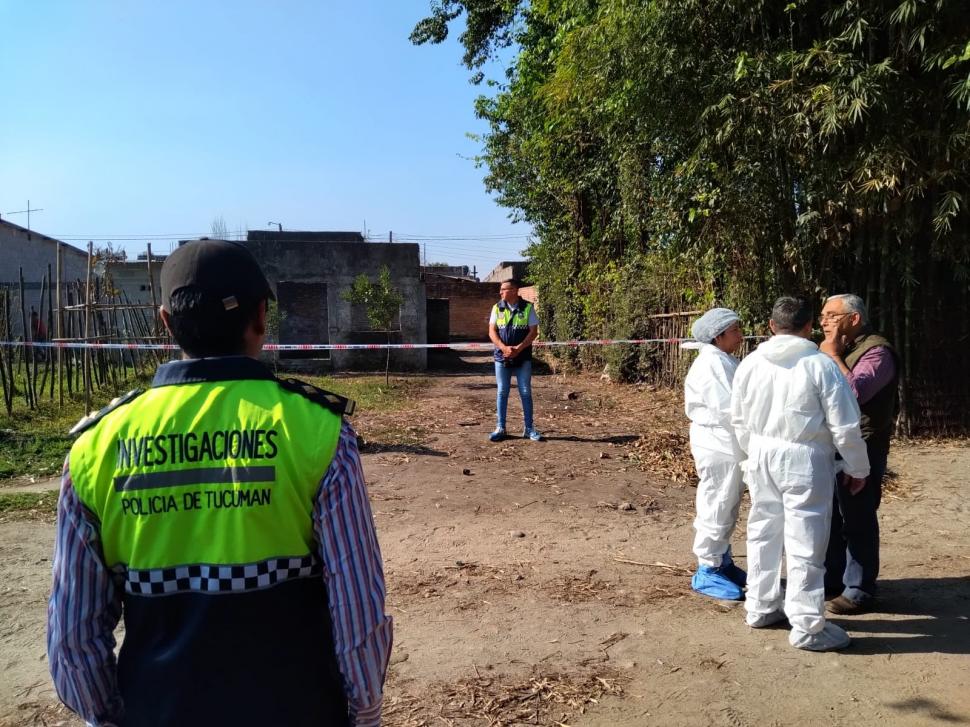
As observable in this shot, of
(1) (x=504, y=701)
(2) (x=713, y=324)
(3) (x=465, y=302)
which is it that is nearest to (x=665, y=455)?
(2) (x=713, y=324)

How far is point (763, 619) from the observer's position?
154 inches

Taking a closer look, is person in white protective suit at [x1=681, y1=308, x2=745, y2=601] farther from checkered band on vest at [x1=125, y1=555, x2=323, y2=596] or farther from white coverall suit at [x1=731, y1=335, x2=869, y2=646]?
checkered band on vest at [x1=125, y1=555, x2=323, y2=596]

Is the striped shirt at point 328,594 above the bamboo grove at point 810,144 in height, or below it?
below

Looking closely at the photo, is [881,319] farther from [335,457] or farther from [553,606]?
[335,457]

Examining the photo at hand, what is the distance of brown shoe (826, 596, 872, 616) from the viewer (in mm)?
4105

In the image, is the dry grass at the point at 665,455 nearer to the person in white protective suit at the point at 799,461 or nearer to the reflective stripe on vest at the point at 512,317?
the reflective stripe on vest at the point at 512,317

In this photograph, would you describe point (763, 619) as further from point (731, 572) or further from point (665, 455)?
point (665, 455)

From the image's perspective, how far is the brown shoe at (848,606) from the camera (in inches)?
162

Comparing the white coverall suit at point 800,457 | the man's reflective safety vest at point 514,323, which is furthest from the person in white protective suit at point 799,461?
the man's reflective safety vest at point 514,323

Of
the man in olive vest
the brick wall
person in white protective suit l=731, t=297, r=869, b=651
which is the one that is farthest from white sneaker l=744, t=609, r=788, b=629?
the brick wall

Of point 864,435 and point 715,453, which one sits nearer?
point 864,435

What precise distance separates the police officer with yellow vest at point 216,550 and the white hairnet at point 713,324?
321 centimetres

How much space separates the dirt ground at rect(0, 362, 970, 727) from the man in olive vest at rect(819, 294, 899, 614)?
0.65 feet

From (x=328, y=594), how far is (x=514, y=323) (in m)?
7.29
